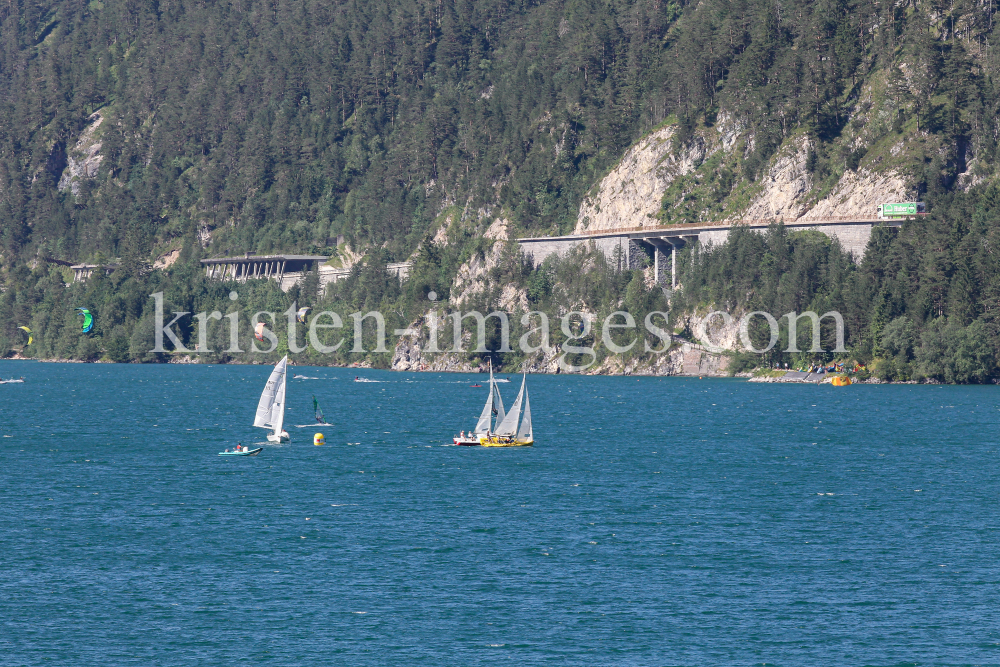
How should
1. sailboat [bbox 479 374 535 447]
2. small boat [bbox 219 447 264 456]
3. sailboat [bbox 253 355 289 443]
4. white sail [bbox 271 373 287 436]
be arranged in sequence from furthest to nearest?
white sail [bbox 271 373 287 436], sailboat [bbox 479 374 535 447], sailboat [bbox 253 355 289 443], small boat [bbox 219 447 264 456]

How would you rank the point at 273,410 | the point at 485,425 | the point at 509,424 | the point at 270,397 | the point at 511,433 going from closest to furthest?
the point at 511,433
the point at 509,424
the point at 270,397
the point at 485,425
the point at 273,410

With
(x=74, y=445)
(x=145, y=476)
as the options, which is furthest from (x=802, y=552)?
(x=74, y=445)

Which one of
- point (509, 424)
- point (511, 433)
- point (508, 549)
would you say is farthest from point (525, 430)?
point (508, 549)

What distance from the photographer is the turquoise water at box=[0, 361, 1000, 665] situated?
51156 millimetres

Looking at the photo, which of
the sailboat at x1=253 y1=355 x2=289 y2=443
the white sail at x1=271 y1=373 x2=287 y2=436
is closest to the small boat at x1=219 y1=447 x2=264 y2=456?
the sailboat at x1=253 y1=355 x2=289 y2=443

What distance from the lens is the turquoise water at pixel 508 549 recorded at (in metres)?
51.2

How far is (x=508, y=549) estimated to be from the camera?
6788 centimetres

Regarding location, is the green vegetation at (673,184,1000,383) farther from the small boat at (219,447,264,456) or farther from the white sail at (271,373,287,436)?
the small boat at (219,447,264,456)

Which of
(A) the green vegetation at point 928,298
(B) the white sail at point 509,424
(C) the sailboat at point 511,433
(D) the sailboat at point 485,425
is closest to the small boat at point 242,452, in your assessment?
(D) the sailboat at point 485,425

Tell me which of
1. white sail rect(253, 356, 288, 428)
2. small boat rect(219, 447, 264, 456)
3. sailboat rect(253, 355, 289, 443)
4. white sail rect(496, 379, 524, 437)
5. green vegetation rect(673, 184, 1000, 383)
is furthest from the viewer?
green vegetation rect(673, 184, 1000, 383)

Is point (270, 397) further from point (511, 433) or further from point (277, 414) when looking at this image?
point (511, 433)

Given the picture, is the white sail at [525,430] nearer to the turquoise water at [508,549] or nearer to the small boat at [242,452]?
the turquoise water at [508,549]

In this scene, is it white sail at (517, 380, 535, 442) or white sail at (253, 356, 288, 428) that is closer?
white sail at (253, 356, 288, 428)

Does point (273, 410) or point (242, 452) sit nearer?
point (242, 452)
